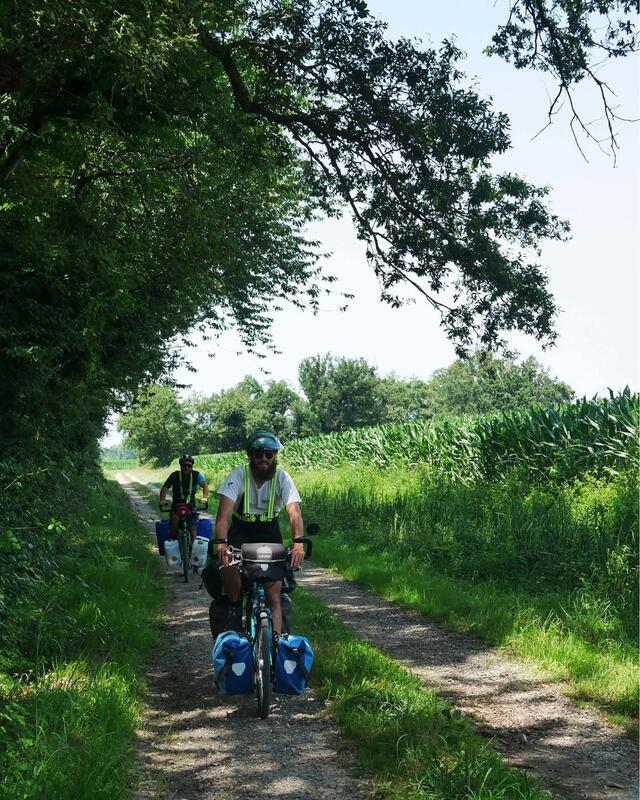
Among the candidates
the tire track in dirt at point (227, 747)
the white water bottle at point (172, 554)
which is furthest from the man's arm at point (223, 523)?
the white water bottle at point (172, 554)

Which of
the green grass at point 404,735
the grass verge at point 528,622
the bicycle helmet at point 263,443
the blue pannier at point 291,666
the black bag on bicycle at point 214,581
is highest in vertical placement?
Result: the bicycle helmet at point 263,443

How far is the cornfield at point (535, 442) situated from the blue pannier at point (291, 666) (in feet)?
33.4

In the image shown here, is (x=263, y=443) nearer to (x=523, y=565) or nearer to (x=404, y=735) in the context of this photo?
(x=404, y=735)

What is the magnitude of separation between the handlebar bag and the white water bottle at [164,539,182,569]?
6444 millimetres

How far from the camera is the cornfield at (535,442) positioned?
14539 millimetres

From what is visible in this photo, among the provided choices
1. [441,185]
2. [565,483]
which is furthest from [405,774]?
[565,483]

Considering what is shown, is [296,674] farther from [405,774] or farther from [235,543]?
[405,774]

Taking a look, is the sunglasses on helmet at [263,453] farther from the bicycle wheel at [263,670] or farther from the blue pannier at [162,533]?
the blue pannier at [162,533]

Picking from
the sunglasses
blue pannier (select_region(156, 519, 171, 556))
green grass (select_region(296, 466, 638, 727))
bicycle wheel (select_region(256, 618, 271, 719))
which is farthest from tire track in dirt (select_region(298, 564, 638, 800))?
blue pannier (select_region(156, 519, 171, 556))

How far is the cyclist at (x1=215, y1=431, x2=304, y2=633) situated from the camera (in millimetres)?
5801

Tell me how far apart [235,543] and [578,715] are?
9.71 ft

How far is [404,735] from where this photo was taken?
15.1 feet

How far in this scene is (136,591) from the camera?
940cm

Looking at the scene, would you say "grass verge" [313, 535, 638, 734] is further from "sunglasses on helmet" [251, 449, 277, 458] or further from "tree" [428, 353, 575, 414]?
"tree" [428, 353, 575, 414]
